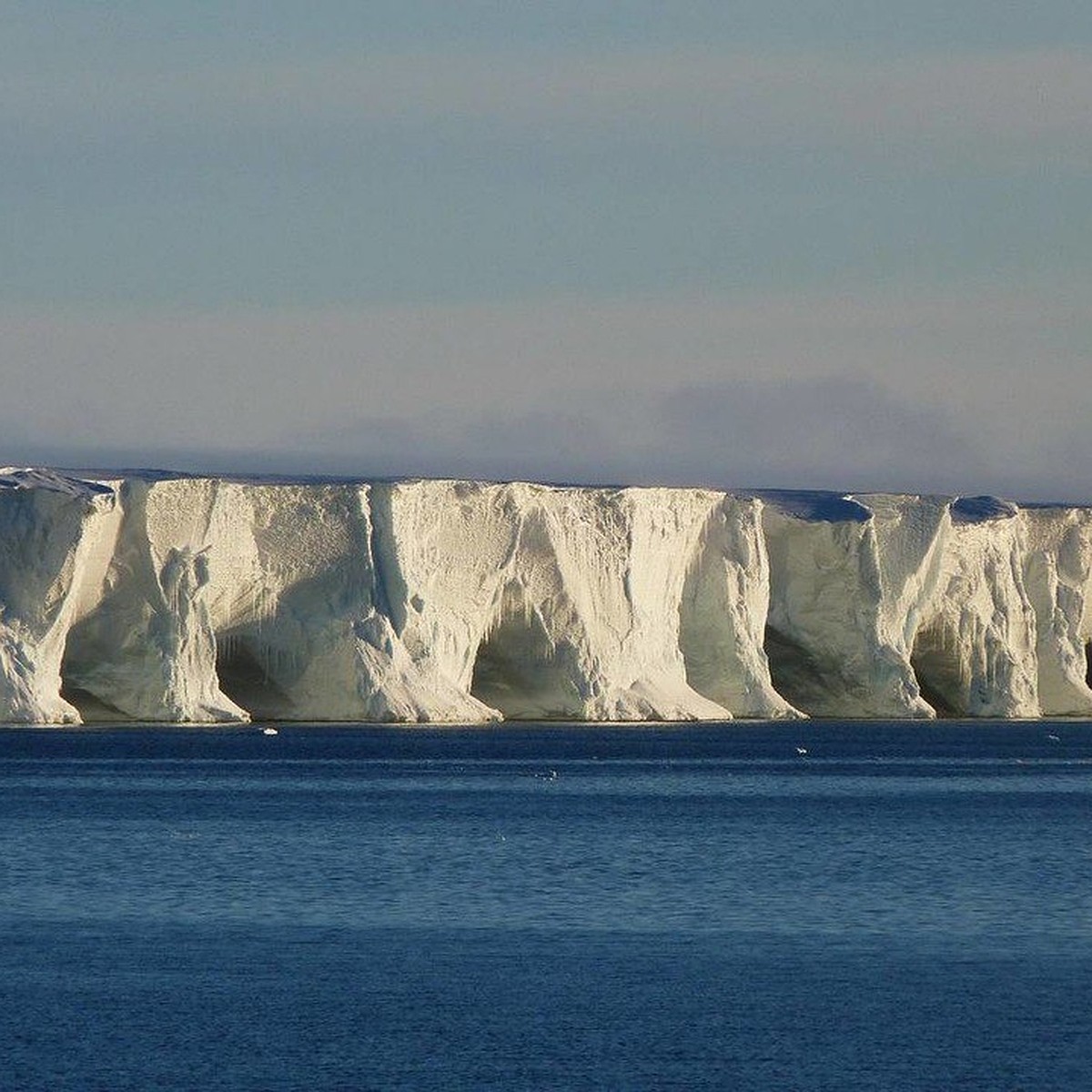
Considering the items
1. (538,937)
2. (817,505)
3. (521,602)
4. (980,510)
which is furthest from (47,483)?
(538,937)

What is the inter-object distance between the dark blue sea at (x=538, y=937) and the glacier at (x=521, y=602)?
10043 mm

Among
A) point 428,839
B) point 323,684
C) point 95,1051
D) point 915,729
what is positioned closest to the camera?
point 95,1051

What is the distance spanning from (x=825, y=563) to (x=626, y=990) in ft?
160

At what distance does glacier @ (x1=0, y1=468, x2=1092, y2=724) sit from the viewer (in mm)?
55750

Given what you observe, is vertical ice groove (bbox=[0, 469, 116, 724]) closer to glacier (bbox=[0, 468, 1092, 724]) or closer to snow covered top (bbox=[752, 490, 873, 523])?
glacier (bbox=[0, 468, 1092, 724])

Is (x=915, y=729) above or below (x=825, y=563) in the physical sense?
below

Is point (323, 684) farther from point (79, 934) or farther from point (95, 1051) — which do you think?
point (95, 1051)

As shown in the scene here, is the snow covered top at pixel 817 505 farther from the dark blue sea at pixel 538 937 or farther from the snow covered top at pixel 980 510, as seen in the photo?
the dark blue sea at pixel 538 937

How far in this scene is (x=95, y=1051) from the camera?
17391mm

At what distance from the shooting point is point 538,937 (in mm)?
23297

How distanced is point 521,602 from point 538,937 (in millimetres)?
37927

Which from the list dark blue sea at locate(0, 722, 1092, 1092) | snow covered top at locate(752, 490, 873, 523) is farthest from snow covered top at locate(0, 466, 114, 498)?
A: snow covered top at locate(752, 490, 873, 523)

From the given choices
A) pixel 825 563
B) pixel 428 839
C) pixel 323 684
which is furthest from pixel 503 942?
pixel 825 563

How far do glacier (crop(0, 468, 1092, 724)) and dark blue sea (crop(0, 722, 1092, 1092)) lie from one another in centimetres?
1004
